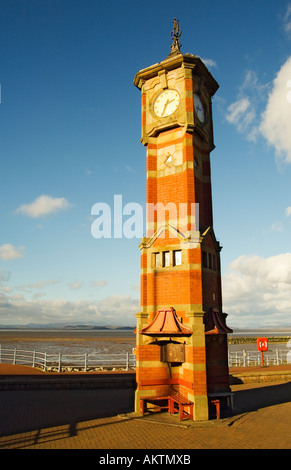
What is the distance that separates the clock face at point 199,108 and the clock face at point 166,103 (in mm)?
1018

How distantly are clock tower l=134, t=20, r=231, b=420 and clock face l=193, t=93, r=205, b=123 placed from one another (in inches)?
2.3

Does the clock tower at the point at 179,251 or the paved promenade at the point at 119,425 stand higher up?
the clock tower at the point at 179,251

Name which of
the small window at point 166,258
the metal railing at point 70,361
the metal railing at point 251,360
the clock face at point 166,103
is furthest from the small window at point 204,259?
the metal railing at point 251,360

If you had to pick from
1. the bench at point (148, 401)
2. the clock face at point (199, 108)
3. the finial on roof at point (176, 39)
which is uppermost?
the finial on roof at point (176, 39)

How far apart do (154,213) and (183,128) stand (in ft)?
14.4

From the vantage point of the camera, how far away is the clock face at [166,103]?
676 inches

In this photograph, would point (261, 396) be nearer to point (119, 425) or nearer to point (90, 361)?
point (119, 425)

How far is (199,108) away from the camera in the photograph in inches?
704

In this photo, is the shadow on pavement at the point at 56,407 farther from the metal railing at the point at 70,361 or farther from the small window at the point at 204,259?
the small window at the point at 204,259

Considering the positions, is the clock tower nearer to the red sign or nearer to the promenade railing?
the promenade railing
